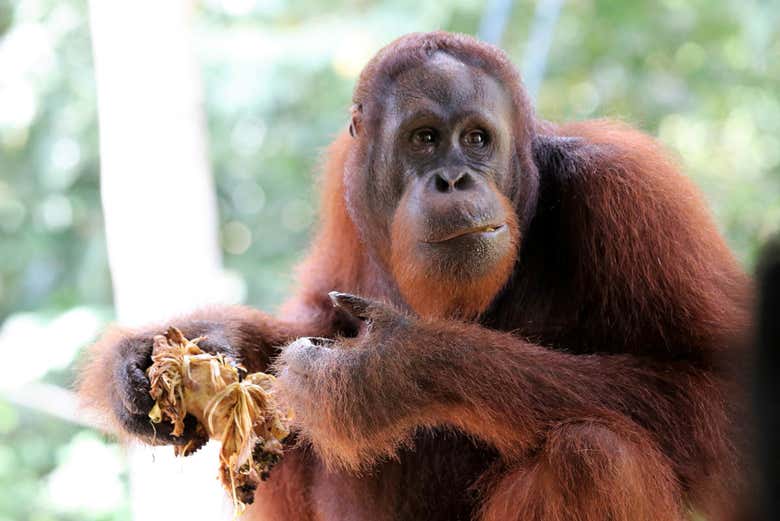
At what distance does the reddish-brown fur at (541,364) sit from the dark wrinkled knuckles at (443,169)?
0.05 ft

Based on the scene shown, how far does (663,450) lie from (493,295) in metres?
0.62

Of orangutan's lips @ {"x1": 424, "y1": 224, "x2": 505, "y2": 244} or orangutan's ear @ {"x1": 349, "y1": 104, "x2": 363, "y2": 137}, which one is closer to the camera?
orangutan's lips @ {"x1": 424, "y1": 224, "x2": 505, "y2": 244}

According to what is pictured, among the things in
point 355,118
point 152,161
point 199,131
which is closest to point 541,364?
point 355,118

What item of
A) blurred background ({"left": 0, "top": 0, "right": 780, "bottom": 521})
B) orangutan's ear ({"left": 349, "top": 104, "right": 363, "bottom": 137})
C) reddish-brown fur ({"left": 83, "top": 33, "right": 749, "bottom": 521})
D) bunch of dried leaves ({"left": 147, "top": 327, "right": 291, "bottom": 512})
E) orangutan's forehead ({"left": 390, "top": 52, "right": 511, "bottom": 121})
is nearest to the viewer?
reddish-brown fur ({"left": 83, "top": 33, "right": 749, "bottom": 521})

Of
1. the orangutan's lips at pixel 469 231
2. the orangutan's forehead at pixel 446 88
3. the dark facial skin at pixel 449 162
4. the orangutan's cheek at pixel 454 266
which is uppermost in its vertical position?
the orangutan's forehead at pixel 446 88

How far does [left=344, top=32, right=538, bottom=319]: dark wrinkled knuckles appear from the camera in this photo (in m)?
2.54

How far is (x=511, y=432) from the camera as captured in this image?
2.40 meters

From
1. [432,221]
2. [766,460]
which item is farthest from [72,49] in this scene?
[766,460]

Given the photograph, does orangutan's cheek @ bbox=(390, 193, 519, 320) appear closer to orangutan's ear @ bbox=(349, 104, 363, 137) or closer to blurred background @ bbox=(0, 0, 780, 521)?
orangutan's ear @ bbox=(349, 104, 363, 137)

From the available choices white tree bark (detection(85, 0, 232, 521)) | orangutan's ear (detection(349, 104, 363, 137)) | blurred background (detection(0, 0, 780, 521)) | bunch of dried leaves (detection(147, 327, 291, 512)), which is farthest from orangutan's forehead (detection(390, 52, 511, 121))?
white tree bark (detection(85, 0, 232, 521))

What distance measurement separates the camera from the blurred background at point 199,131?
5.49 meters

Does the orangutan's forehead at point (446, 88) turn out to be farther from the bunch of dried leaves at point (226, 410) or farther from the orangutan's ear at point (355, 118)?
the bunch of dried leaves at point (226, 410)

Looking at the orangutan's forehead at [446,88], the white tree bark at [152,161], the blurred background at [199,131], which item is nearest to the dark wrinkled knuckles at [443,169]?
the orangutan's forehead at [446,88]

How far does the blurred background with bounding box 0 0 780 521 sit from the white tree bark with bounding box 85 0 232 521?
0.01 m
